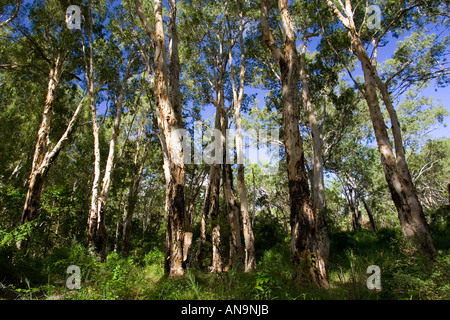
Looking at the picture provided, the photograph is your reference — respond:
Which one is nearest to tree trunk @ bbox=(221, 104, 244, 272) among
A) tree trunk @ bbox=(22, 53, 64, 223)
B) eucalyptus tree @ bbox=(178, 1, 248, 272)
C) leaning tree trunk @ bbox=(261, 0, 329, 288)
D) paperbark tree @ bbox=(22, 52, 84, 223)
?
eucalyptus tree @ bbox=(178, 1, 248, 272)

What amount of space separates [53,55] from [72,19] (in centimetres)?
181

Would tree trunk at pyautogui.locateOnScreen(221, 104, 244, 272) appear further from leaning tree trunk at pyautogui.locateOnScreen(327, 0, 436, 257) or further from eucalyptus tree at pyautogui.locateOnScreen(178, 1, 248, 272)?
leaning tree trunk at pyautogui.locateOnScreen(327, 0, 436, 257)

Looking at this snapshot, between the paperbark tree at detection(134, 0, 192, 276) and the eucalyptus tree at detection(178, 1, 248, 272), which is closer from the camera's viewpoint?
the paperbark tree at detection(134, 0, 192, 276)

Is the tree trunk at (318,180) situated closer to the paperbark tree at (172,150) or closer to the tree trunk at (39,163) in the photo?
the paperbark tree at (172,150)

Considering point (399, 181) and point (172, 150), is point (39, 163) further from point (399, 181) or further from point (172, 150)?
point (399, 181)

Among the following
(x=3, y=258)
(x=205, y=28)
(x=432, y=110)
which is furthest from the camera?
(x=432, y=110)

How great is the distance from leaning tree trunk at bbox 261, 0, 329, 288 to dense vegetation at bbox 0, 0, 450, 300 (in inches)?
1.1

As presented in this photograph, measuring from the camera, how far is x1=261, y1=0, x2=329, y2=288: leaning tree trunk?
416 centimetres

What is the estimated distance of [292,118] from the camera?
4996 millimetres

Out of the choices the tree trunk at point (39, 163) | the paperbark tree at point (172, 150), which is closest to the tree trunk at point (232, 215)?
the paperbark tree at point (172, 150)

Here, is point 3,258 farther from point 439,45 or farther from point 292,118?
point 439,45

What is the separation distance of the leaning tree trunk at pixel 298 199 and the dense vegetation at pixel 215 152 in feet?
0.09
